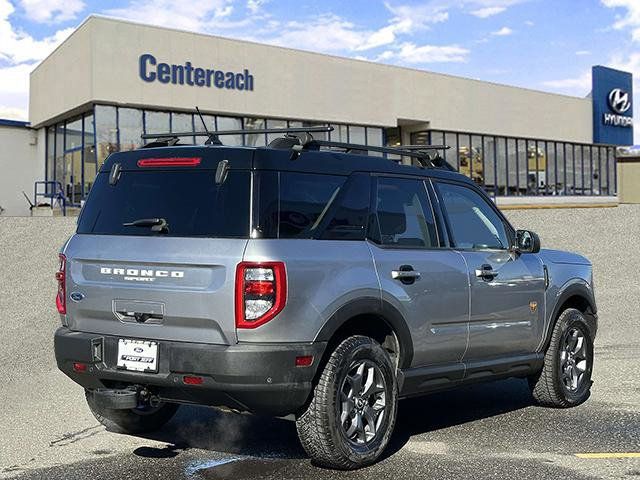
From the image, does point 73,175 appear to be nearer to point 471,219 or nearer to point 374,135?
point 374,135

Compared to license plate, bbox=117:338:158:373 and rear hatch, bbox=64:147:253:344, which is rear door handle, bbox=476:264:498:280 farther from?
license plate, bbox=117:338:158:373

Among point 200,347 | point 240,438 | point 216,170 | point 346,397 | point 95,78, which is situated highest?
point 95,78

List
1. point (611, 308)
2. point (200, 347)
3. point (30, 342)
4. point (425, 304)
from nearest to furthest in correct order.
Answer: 1. point (200, 347)
2. point (425, 304)
3. point (30, 342)
4. point (611, 308)

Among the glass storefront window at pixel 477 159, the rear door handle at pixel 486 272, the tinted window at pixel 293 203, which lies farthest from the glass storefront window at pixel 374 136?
the tinted window at pixel 293 203

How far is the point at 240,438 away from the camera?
20.0ft

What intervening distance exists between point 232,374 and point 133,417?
5.74ft

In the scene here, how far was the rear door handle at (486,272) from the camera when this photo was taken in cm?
622

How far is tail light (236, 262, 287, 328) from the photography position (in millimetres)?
4691


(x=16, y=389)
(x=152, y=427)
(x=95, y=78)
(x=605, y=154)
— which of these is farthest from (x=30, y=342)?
(x=605, y=154)

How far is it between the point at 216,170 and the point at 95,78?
22718mm

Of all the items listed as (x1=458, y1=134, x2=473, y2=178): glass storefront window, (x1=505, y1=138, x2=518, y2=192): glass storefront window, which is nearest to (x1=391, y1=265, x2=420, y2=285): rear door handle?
(x1=458, y1=134, x2=473, y2=178): glass storefront window

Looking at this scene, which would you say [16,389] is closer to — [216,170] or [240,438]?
[240,438]

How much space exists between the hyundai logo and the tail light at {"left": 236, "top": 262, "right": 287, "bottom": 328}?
47903 mm

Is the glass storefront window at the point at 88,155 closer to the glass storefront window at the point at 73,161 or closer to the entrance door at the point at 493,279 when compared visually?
the glass storefront window at the point at 73,161
